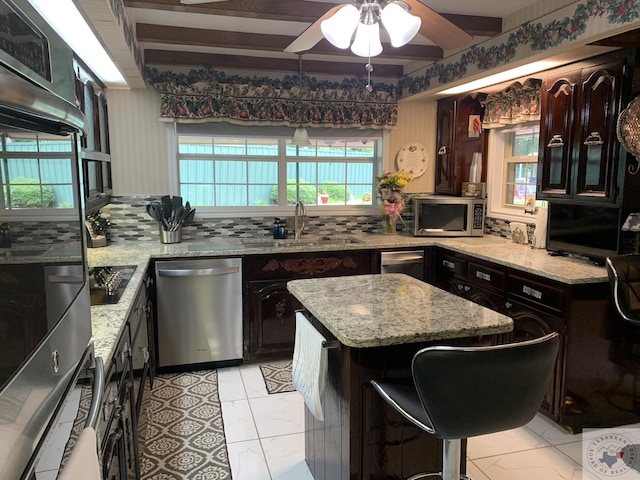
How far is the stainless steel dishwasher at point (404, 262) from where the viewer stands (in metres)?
3.91

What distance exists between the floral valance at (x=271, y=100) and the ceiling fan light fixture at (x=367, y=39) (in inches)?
79.1

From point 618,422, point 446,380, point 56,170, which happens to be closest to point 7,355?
point 56,170

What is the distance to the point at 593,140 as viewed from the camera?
9.29 feet

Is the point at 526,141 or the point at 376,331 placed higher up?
→ the point at 526,141

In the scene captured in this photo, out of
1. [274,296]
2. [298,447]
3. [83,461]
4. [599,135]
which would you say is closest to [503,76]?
[599,135]

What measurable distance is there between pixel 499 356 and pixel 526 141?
3131mm

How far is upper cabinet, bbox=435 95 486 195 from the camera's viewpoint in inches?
167

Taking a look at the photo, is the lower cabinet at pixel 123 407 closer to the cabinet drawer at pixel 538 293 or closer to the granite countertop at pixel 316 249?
the granite countertop at pixel 316 249

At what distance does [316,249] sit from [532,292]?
5.21ft

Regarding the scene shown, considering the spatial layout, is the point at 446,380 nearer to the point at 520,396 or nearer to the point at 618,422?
the point at 520,396

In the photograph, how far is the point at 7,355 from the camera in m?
0.60

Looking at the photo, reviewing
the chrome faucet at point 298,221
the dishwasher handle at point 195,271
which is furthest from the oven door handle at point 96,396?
the chrome faucet at point 298,221

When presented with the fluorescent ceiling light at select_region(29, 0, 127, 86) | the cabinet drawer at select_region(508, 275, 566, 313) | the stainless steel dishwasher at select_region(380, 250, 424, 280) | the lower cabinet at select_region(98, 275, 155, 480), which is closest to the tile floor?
the lower cabinet at select_region(98, 275, 155, 480)

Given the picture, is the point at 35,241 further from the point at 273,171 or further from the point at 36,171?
the point at 273,171
